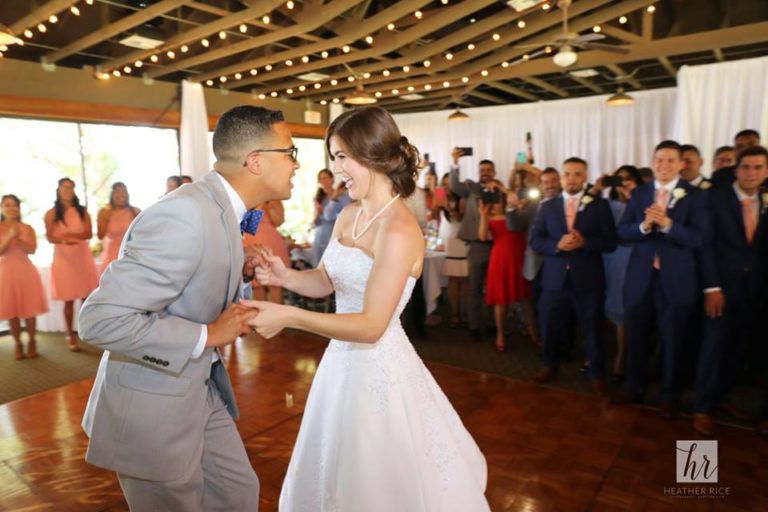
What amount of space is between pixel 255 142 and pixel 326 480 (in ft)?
3.90

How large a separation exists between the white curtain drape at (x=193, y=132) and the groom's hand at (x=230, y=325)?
7158 millimetres

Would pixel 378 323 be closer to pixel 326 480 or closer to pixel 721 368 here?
pixel 326 480

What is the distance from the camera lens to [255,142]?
1632mm

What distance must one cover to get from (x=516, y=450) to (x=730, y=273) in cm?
181

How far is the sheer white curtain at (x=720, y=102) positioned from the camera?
298 inches

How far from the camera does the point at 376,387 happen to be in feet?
6.04

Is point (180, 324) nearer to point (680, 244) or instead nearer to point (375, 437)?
point (375, 437)

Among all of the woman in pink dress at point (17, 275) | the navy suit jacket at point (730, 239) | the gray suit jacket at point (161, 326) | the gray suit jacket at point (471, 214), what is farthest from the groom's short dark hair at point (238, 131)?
the woman in pink dress at point (17, 275)

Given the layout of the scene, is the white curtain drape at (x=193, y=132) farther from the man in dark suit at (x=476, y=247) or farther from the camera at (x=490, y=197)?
the camera at (x=490, y=197)

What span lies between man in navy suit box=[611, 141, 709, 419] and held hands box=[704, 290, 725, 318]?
0.26ft

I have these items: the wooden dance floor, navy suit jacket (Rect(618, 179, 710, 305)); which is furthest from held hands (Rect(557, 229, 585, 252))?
the wooden dance floor

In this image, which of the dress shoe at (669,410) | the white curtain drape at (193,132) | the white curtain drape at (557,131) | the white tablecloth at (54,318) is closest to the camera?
the dress shoe at (669,410)

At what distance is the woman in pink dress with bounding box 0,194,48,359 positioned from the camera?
5020mm

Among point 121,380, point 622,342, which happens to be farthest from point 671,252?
point 121,380
